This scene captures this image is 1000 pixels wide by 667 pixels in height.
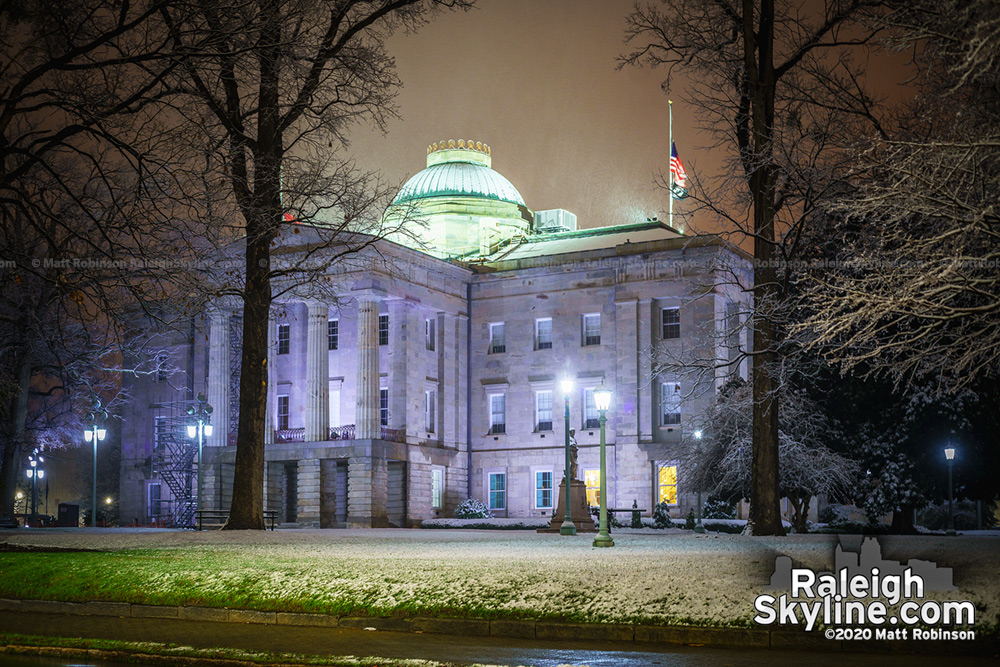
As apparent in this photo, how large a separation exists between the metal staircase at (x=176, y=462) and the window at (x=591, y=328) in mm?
24147

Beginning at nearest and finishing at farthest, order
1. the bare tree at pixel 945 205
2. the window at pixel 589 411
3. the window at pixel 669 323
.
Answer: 1. the bare tree at pixel 945 205
2. the window at pixel 669 323
3. the window at pixel 589 411

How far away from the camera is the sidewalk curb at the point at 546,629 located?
1323 centimetres

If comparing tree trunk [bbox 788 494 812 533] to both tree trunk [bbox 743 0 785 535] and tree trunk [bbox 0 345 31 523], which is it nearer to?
tree trunk [bbox 743 0 785 535]

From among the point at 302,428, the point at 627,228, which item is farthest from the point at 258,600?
the point at 627,228

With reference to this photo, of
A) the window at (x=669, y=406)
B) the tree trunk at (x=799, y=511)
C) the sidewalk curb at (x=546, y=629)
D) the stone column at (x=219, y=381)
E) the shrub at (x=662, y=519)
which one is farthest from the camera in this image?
the stone column at (x=219, y=381)

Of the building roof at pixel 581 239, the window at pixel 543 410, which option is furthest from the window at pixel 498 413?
the building roof at pixel 581 239

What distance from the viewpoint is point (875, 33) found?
89.9 ft

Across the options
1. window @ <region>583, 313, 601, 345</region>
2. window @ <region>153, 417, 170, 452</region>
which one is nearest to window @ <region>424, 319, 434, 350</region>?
window @ <region>583, 313, 601, 345</region>

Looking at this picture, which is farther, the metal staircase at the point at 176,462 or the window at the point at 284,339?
the window at the point at 284,339

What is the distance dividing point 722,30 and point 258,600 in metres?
20.4

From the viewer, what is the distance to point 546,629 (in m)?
14.9

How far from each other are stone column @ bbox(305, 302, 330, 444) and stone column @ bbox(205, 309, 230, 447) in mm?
5490

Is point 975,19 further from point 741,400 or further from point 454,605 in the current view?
point 741,400

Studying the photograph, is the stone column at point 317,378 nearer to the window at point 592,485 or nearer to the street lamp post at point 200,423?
the street lamp post at point 200,423
